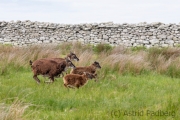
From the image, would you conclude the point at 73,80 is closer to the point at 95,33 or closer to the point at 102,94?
the point at 102,94

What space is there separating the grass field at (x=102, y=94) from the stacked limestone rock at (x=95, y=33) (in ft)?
34.1

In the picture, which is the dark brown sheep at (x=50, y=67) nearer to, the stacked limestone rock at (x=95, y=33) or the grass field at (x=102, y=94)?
the grass field at (x=102, y=94)

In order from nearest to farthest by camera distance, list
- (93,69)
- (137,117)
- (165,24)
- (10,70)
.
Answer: (137,117)
(93,69)
(10,70)
(165,24)

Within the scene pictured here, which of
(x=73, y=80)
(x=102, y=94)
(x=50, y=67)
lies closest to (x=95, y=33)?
(x=50, y=67)

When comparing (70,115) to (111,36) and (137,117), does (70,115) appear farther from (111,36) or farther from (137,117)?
(111,36)

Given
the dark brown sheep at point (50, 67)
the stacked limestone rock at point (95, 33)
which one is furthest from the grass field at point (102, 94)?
the stacked limestone rock at point (95, 33)

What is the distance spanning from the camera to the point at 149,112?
5.65m

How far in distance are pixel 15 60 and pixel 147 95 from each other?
6040mm

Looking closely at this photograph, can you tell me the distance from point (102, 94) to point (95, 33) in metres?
16.6

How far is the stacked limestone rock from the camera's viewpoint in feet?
73.7

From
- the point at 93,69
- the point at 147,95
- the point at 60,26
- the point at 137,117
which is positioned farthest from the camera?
the point at 60,26

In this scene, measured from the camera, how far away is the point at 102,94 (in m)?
7.15

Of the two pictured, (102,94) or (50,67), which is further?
(50,67)

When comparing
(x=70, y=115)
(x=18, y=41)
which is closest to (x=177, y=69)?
(x=70, y=115)
